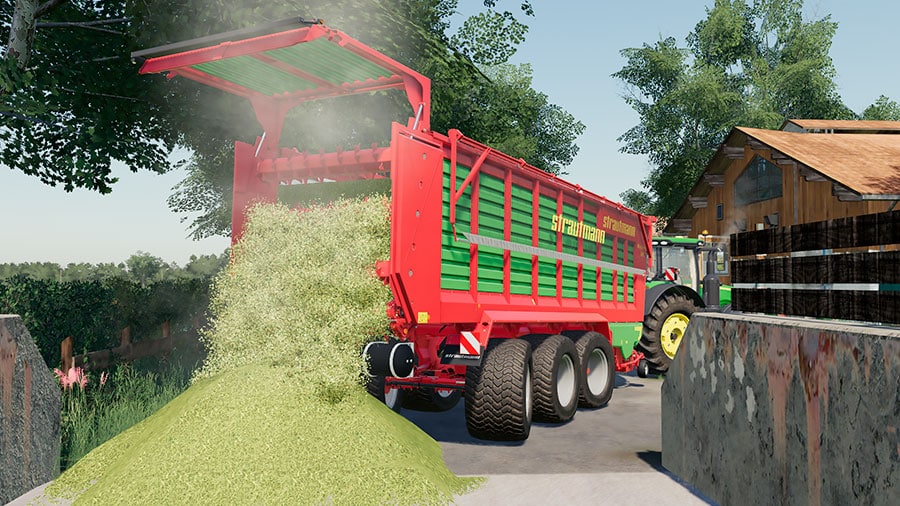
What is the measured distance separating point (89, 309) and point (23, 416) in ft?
14.4

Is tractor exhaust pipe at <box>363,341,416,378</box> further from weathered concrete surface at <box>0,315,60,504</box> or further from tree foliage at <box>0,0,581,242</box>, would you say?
tree foliage at <box>0,0,581,242</box>

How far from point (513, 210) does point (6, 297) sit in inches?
201

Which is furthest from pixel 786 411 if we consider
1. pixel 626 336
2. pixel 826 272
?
pixel 626 336

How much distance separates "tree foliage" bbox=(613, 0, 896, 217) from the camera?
45.1 meters

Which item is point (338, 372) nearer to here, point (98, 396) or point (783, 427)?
point (783, 427)

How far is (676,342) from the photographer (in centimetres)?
1156

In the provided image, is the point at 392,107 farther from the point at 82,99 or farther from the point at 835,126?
the point at 835,126

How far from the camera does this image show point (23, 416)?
17.2 feet

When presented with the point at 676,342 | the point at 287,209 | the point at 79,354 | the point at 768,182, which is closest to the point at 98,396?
the point at 79,354

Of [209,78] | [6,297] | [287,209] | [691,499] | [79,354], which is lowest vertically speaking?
[691,499]

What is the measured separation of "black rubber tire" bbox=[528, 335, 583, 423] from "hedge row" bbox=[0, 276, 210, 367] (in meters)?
5.14

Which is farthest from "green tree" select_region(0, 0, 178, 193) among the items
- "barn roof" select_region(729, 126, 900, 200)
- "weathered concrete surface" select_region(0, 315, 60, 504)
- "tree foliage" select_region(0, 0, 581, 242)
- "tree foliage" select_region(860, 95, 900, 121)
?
"tree foliage" select_region(860, 95, 900, 121)

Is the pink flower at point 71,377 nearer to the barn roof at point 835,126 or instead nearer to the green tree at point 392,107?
the green tree at point 392,107

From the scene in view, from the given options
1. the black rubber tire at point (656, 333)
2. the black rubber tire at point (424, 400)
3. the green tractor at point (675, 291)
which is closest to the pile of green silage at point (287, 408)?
the black rubber tire at point (424, 400)
